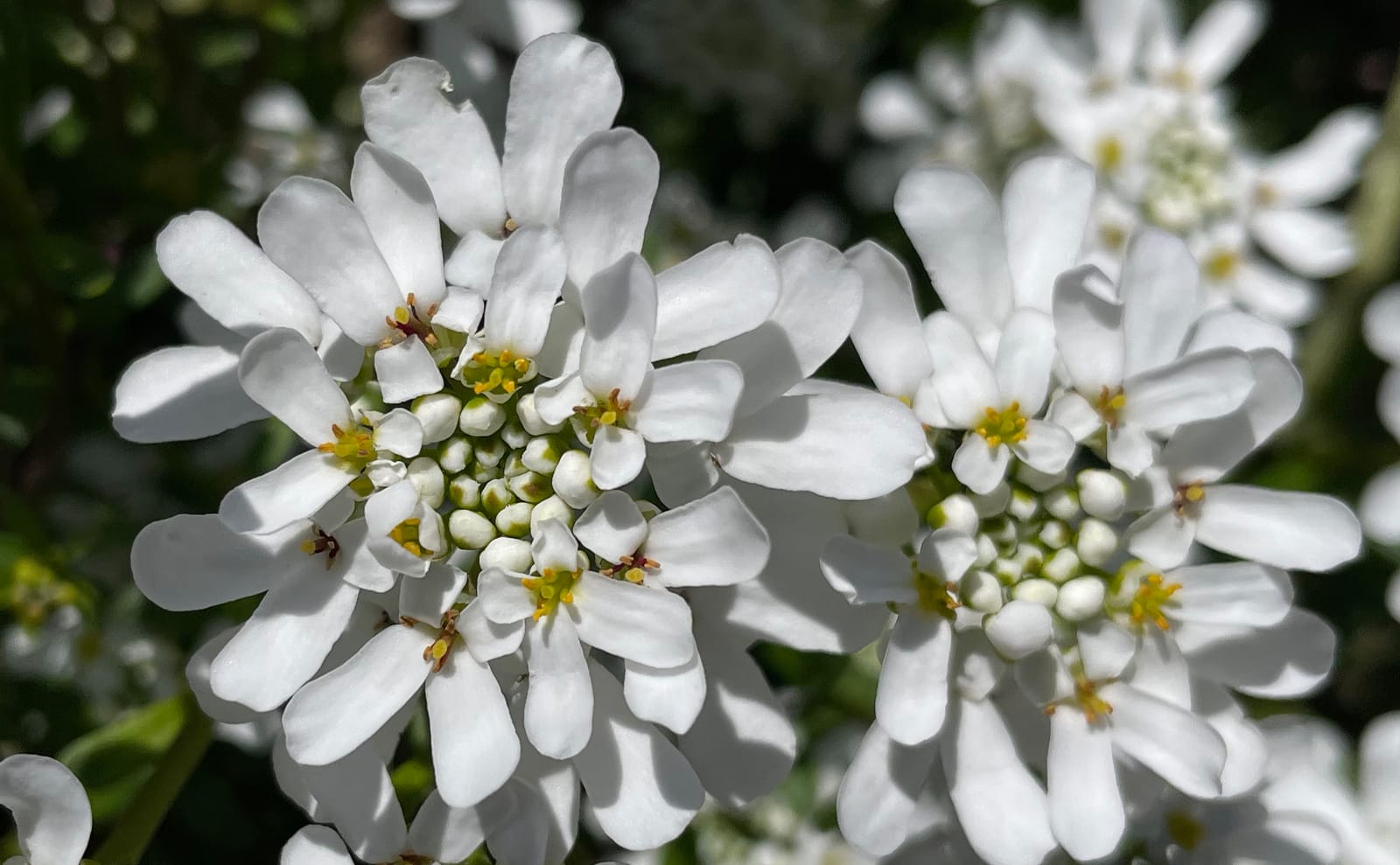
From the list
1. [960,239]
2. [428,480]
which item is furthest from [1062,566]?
[428,480]

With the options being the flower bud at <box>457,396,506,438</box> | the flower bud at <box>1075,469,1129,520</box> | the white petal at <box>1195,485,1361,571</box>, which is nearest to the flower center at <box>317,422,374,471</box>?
the flower bud at <box>457,396,506,438</box>

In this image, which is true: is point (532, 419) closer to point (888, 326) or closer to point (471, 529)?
point (471, 529)

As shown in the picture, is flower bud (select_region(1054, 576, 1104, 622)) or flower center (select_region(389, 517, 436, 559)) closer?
flower center (select_region(389, 517, 436, 559))

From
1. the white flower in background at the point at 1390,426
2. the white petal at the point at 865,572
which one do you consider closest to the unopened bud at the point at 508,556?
the white petal at the point at 865,572

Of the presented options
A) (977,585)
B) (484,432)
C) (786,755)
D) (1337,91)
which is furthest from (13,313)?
(1337,91)

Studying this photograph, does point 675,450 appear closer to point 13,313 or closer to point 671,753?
point 671,753

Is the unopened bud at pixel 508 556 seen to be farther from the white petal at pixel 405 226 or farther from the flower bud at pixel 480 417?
the white petal at pixel 405 226

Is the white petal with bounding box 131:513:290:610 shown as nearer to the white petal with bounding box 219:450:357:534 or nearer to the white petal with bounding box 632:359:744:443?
the white petal with bounding box 219:450:357:534
